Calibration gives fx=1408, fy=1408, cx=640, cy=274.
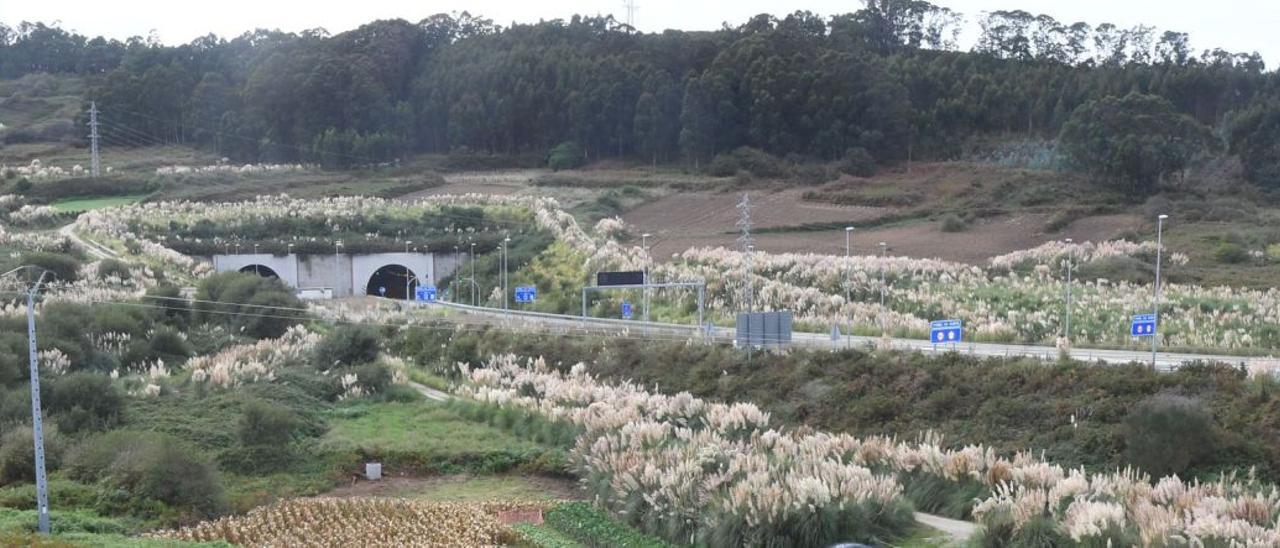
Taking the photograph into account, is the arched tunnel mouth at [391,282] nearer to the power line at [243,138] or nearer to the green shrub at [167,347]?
the power line at [243,138]

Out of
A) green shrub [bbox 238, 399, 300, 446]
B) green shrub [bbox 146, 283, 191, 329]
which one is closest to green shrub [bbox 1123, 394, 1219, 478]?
green shrub [bbox 238, 399, 300, 446]

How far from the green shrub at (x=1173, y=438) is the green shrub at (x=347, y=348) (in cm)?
2288

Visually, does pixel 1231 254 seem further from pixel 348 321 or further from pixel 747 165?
pixel 747 165

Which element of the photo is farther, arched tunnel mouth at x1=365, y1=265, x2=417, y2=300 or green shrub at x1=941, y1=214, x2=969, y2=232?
arched tunnel mouth at x1=365, y1=265, x2=417, y2=300

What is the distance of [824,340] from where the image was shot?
116 feet

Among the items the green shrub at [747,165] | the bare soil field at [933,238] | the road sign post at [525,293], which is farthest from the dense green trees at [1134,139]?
the road sign post at [525,293]

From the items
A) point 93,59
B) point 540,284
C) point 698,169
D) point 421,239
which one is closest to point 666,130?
point 698,169

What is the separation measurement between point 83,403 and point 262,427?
4.64 metres

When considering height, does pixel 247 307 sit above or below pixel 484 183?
below

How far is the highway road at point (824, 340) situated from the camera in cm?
2972

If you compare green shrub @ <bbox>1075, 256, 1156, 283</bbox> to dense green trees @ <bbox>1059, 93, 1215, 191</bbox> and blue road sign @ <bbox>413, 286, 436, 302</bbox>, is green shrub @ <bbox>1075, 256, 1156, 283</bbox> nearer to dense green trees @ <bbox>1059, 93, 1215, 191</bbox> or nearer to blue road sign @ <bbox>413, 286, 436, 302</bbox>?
dense green trees @ <bbox>1059, 93, 1215, 191</bbox>

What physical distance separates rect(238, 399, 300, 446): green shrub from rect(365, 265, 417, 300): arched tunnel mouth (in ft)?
117

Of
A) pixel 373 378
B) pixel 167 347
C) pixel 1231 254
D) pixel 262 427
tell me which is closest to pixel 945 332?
pixel 373 378

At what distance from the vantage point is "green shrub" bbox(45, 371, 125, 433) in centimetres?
3061
